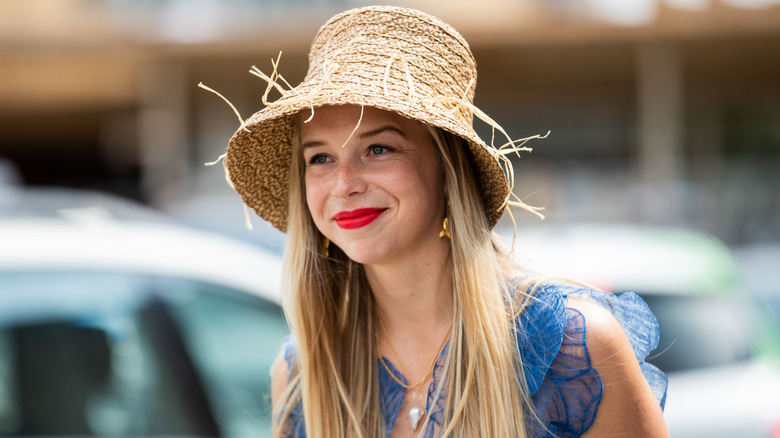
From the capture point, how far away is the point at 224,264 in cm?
311

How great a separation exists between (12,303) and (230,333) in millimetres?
788

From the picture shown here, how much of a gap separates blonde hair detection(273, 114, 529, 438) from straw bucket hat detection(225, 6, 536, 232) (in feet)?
0.23

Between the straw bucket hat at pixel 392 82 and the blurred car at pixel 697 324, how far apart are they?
1.60 meters

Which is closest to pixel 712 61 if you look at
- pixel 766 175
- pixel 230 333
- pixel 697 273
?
pixel 766 175

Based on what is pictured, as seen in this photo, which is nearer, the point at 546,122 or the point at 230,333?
the point at 230,333

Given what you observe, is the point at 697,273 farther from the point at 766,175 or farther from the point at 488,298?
the point at 766,175

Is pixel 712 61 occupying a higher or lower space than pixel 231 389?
higher

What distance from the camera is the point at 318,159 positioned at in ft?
6.97

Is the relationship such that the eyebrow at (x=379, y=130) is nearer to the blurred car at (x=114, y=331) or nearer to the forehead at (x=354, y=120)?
the forehead at (x=354, y=120)

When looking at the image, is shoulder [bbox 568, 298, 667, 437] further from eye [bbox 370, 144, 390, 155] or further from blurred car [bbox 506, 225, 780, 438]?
blurred car [bbox 506, 225, 780, 438]

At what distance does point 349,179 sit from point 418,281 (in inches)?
13.5

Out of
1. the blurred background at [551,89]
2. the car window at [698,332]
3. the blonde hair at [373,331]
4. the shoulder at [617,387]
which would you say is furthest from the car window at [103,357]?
the blurred background at [551,89]

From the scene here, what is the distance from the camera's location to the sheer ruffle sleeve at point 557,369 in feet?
6.20

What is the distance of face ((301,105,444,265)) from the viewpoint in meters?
2.01
